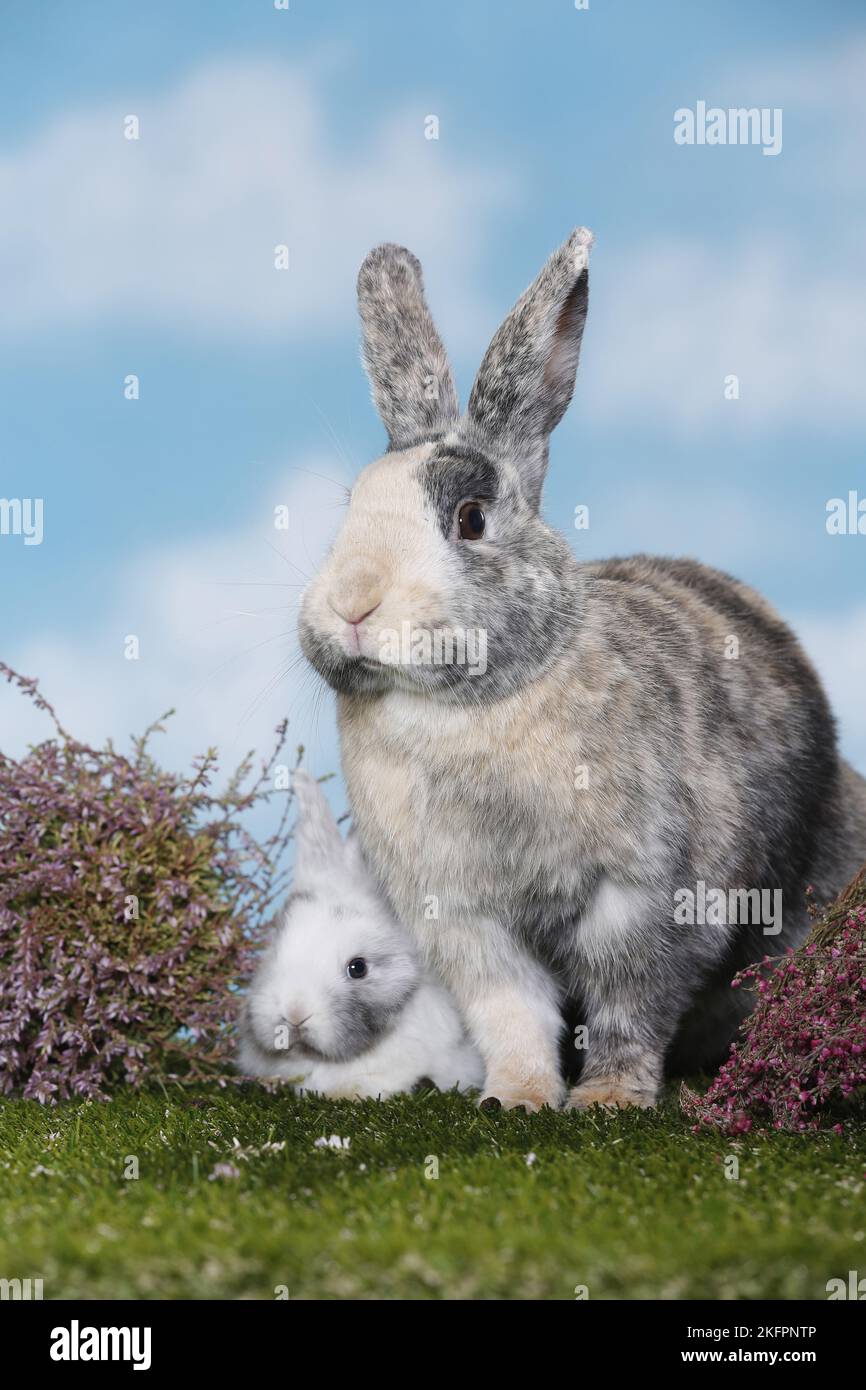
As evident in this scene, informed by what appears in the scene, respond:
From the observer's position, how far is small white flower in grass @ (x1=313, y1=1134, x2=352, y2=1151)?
10.8 feet

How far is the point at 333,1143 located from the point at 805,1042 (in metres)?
1.21

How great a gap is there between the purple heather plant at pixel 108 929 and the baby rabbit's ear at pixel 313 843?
284mm

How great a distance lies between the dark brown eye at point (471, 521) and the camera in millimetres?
3693

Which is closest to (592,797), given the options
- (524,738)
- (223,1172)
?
(524,738)

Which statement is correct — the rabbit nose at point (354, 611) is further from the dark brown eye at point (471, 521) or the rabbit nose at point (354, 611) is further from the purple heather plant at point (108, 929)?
the purple heather plant at point (108, 929)

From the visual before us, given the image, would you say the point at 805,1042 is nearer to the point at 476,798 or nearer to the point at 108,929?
the point at 476,798

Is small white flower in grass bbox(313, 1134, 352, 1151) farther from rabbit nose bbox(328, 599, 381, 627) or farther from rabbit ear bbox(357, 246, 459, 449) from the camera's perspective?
rabbit ear bbox(357, 246, 459, 449)

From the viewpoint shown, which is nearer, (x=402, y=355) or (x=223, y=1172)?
(x=223, y=1172)

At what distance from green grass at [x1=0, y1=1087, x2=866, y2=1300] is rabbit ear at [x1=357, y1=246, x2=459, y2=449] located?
194 cm

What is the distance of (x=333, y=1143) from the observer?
330cm

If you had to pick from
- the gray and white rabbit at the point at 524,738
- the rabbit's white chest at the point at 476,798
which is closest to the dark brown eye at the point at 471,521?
the gray and white rabbit at the point at 524,738

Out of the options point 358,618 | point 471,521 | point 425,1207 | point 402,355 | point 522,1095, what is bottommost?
point 425,1207

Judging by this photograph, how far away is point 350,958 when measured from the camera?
13.8 feet

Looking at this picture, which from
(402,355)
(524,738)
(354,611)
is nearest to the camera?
(354,611)
